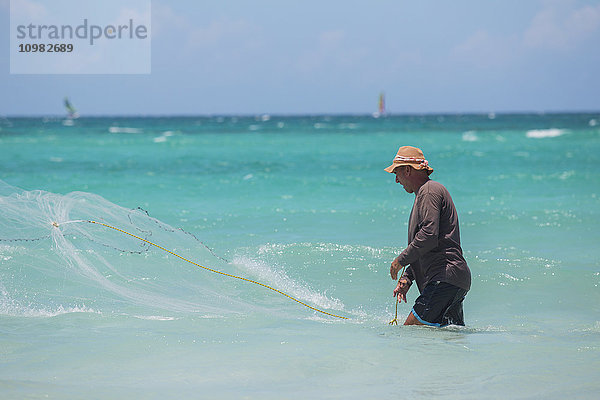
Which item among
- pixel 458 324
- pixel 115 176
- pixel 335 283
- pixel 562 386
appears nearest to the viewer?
pixel 562 386

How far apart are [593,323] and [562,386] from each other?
1992 mm

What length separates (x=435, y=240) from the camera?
4.34 m

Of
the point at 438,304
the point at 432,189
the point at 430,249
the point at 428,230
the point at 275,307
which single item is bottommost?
the point at 275,307

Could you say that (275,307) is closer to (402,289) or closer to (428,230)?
(402,289)

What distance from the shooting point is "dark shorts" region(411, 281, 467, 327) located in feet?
14.7

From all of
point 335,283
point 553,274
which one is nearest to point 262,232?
point 335,283

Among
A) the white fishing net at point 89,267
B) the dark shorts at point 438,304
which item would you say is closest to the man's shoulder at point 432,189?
the dark shorts at point 438,304

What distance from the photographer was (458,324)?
4.71 m

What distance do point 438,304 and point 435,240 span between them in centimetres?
45

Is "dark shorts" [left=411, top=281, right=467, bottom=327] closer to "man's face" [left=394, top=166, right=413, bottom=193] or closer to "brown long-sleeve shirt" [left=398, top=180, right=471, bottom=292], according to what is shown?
"brown long-sleeve shirt" [left=398, top=180, right=471, bottom=292]

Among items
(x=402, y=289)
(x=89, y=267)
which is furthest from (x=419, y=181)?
(x=89, y=267)

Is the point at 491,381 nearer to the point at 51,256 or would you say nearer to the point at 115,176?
the point at 51,256

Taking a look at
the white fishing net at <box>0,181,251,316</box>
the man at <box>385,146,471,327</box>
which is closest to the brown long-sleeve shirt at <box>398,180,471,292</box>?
the man at <box>385,146,471,327</box>

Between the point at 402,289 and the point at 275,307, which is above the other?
the point at 402,289
